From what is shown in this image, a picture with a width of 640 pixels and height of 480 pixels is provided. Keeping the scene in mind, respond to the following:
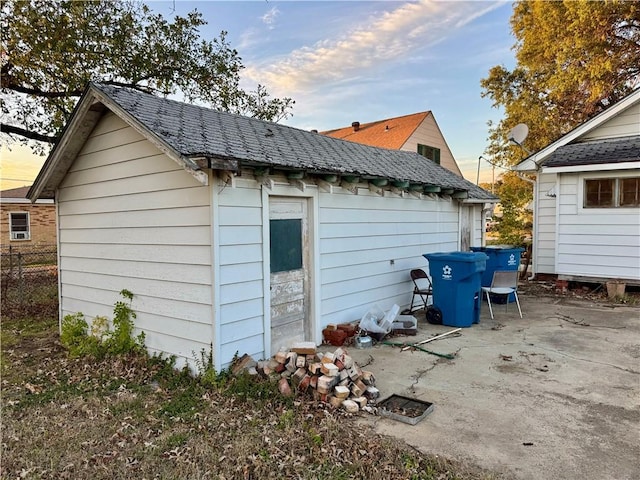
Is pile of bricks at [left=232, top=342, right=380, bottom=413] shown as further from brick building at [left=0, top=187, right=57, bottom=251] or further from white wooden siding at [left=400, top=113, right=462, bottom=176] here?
brick building at [left=0, top=187, right=57, bottom=251]

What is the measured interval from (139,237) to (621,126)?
1037 cm

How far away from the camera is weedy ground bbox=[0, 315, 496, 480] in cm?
283

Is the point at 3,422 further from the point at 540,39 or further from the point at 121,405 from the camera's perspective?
the point at 540,39

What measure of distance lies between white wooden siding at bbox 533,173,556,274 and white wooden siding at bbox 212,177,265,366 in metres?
8.78

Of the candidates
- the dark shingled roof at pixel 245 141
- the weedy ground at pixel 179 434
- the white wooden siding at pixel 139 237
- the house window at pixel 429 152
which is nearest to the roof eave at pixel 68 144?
the white wooden siding at pixel 139 237

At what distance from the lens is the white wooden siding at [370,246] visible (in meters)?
5.75

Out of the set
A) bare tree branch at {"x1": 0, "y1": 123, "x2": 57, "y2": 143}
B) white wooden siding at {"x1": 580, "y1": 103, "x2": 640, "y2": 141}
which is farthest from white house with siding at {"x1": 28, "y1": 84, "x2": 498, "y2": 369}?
white wooden siding at {"x1": 580, "y1": 103, "x2": 640, "y2": 141}

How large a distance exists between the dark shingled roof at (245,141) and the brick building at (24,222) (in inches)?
612

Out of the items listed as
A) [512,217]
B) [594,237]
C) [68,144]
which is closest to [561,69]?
[512,217]

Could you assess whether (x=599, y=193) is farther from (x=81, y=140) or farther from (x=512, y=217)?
(x=81, y=140)

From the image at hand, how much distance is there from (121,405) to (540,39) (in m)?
15.9

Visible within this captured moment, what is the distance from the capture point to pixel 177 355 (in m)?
4.70

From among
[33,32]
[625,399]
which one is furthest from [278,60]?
[625,399]

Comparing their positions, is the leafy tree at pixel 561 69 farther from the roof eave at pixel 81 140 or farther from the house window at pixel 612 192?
the roof eave at pixel 81 140
